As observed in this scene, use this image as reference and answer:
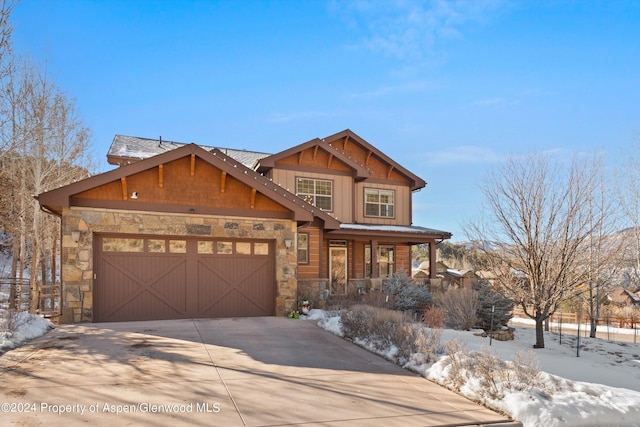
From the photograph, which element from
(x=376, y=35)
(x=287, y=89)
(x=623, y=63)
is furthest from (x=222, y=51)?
(x=623, y=63)

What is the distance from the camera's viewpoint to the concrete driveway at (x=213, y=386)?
16.3ft

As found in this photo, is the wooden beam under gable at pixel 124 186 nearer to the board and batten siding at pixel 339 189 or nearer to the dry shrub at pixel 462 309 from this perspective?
the board and batten siding at pixel 339 189

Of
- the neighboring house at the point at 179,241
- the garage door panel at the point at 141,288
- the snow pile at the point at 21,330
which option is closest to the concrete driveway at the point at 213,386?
the snow pile at the point at 21,330

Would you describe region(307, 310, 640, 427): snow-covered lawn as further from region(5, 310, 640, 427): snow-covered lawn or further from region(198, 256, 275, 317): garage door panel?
region(198, 256, 275, 317): garage door panel

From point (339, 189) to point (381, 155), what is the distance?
113 inches

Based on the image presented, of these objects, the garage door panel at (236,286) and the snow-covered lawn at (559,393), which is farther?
the garage door panel at (236,286)

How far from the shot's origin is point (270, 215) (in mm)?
13023

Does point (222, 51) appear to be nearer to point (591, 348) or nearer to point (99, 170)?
point (99, 170)

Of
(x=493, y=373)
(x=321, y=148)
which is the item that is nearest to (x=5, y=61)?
(x=321, y=148)

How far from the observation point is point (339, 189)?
65.6 feet

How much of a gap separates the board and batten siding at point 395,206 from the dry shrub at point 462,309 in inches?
276

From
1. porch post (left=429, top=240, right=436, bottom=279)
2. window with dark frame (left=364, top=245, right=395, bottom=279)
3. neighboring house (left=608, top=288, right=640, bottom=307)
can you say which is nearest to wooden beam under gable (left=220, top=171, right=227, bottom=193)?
window with dark frame (left=364, top=245, right=395, bottom=279)

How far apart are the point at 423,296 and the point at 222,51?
11.1 metres

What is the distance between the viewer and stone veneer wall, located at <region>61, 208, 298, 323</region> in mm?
10930
